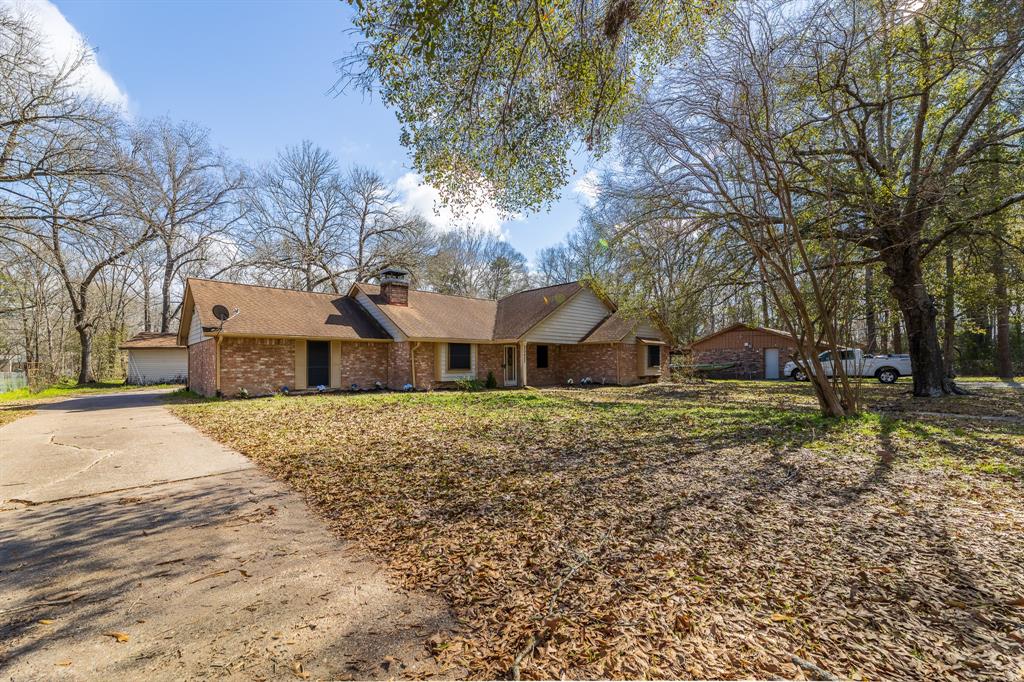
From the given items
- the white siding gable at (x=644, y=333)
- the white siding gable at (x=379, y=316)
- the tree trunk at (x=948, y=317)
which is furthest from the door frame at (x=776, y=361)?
the white siding gable at (x=379, y=316)

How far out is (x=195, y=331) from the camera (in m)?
16.4

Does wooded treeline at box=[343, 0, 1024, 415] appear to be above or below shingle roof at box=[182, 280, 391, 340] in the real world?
above

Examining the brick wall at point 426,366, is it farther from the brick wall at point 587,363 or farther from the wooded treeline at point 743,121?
the wooded treeline at point 743,121

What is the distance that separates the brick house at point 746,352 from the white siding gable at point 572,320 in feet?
25.6

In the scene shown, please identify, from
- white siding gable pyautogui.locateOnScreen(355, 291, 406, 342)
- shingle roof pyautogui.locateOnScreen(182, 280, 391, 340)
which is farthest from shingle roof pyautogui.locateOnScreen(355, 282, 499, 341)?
shingle roof pyautogui.locateOnScreen(182, 280, 391, 340)

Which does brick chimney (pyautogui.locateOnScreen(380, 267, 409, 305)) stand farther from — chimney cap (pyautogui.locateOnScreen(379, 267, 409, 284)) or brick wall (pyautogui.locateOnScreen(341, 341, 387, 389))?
brick wall (pyautogui.locateOnScreen(341, 341, 387, 389))

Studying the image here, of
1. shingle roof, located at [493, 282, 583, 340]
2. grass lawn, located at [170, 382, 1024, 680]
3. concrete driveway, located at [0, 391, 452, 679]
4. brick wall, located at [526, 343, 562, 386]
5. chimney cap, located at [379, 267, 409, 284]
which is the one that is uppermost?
chimney cap, located at [379, 267, 409, 284]

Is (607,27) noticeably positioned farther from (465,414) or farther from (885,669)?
(465,414)

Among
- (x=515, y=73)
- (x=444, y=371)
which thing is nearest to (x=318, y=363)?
(x=444, y=371)

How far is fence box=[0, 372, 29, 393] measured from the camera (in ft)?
60.1

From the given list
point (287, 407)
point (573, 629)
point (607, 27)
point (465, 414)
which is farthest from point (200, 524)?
point (287, 407)

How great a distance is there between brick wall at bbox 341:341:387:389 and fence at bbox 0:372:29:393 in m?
14.8

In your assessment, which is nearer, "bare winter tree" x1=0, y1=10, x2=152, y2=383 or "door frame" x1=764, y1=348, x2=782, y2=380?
"bare winter tree" x1=0, y1=10, x2=152, y2=383

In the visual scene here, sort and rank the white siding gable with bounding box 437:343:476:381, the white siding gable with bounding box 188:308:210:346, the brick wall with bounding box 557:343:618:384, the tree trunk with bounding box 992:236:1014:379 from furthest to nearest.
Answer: the brick wall with bounding box 557:343:618:384 < the white siding gable with bounding box 437:343:476:381 < the tree trunk with bounding box 992:236:1014:379 < the white siding gable with bounding box 188:308:210:346
